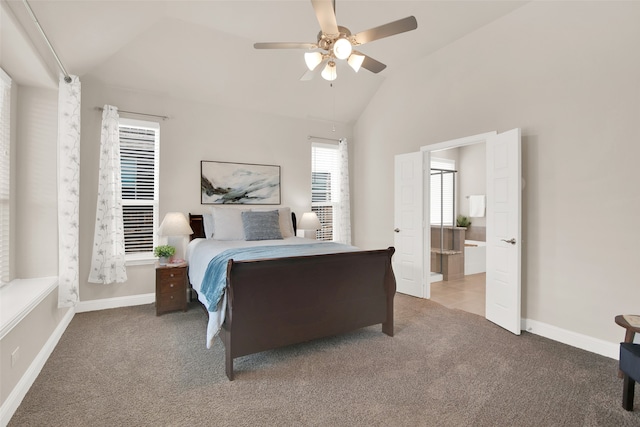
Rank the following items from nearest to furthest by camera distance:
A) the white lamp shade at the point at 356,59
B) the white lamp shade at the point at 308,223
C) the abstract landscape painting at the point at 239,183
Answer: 1. the white lamp shade at the point at 356,59
2. the abstract landscape painting at the point at 239,183
3. the white lamp shade at the point at 308,223

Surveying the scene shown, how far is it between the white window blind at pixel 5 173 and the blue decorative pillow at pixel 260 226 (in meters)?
2.16

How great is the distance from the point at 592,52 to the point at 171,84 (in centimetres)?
447

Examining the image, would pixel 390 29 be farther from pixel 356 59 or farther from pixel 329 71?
pixel 329 71

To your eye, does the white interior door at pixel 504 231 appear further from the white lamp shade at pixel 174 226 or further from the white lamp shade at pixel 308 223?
the white lamp shade at pixel 174 226

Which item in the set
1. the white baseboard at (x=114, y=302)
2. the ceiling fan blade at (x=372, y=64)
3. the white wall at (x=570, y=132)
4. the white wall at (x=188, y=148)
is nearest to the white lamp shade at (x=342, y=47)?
the ceiling fan blade at (x=372, y=64)

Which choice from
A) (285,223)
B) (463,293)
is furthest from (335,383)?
(463,293)

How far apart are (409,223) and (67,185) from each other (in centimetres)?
388

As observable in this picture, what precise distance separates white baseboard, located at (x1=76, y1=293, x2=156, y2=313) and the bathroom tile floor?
12.3ft

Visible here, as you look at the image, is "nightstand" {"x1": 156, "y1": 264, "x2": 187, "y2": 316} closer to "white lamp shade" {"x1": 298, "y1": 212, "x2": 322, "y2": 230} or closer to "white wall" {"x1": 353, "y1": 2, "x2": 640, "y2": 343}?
"white lamp shade" {"x1": 298, "y1": 212, "x2": 322, "y2": 230}

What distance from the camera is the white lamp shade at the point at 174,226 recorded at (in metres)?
3.80

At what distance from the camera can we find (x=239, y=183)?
4664mm

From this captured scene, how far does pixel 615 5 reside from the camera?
2.63 m

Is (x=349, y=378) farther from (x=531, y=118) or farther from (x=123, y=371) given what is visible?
(x=531, y=118)

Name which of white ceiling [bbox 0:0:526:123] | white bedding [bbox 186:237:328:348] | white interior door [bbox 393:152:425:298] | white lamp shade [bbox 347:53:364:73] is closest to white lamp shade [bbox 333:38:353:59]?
white lamp shade [bbox 347:53:364:73]
